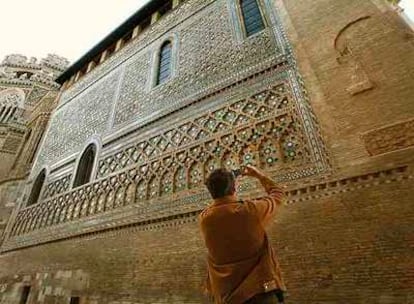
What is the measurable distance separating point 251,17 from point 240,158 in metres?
3.73

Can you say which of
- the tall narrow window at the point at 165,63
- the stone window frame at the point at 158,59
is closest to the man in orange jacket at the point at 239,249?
the stone window frame at the point at 158,59

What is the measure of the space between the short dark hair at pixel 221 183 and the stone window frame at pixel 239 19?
483 centimetres

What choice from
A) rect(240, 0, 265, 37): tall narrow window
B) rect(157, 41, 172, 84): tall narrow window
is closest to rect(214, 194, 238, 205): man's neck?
rect(240, 0, 265, 37): tall narrow window

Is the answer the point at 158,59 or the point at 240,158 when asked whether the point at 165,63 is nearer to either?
the point at 158,59

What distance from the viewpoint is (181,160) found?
5.35 metres

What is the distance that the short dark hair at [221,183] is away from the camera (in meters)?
1.73

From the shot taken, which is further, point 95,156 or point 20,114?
point 20,114

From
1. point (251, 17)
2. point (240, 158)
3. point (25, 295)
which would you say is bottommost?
point (25, 295)

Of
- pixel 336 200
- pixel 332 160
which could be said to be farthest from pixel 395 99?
pixel 336 200

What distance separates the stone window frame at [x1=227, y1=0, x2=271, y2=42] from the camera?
19.2 ft

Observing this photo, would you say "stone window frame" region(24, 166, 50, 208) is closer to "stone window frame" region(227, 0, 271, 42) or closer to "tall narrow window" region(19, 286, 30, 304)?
"tall narrow window" region(19, 286, 30, 304)

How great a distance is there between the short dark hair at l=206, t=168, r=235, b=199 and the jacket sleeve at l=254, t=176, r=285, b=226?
0.64 ft

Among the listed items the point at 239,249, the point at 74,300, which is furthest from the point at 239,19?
the point at 74,300

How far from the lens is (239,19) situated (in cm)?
641
